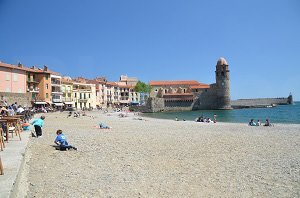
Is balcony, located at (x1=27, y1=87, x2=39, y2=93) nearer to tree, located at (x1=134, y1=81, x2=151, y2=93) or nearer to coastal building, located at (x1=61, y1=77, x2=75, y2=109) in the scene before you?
coastal building, located at (x1=61, y1=77, x2=75, y2=109)

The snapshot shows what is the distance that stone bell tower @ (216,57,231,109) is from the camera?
104m

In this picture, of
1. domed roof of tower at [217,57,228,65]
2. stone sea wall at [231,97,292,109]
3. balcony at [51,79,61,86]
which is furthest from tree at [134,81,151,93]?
stone sea wall at [231,97,292,109]

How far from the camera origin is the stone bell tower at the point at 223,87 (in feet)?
342

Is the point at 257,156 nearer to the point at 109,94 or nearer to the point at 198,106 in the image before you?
the point at 109,94

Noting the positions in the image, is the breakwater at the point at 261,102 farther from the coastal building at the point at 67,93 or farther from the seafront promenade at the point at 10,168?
the seafront promenade at the point at 10,168

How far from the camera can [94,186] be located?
266 inches

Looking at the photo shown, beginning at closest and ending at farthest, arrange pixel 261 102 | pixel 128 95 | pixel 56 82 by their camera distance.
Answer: pixel 56 82 → pixel 128 95 → pixel 261 102

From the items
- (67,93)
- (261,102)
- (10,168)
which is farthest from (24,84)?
(261,102)

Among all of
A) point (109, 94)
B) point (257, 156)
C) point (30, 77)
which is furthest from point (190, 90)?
point (257, 156)

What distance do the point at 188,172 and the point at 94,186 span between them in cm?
314

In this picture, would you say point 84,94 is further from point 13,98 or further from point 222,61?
point 222,61

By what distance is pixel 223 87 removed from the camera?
104562mm

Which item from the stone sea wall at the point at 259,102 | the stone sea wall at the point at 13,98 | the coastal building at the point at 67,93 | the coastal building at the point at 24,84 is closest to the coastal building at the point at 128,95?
the coastal building at the point at 67,93

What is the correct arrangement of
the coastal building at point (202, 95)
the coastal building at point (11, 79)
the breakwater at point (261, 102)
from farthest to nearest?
the breakwater at point (261, 102) < the coastal building at point (202, 95) < the coastal building at point (11, 79)
